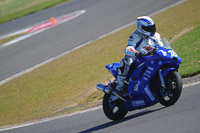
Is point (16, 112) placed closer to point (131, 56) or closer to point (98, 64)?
point (98, 64)

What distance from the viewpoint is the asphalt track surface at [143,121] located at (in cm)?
538

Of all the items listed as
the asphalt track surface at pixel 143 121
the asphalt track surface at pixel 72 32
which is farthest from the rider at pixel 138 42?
the asphalt track surface at pixel 72 32

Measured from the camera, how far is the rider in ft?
21.4

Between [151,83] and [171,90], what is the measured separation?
448 millimetres

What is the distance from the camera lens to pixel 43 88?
12070mm

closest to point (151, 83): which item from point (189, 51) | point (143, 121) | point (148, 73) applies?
point (148, 73)

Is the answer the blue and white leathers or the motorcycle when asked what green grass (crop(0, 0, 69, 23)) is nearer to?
the motorcycle

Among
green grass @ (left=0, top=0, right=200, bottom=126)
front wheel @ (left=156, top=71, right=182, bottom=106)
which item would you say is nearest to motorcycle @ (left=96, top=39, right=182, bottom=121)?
front wheel @ (left=156, top=71, right=182, bottom=106)

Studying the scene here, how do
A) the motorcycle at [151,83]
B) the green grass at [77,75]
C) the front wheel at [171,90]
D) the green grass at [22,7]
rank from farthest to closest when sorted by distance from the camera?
the green grass at [22,7], the green grass at [77,75], the motorcycle at [151,83], the front wheel at [171,90]

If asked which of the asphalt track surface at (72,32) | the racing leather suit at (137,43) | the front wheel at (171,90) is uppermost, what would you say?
the racing leather suit at (137,43)

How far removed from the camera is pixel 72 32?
1916 cm

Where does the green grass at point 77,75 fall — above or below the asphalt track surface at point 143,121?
below

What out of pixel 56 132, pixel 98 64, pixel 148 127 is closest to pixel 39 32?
pixel 98 64

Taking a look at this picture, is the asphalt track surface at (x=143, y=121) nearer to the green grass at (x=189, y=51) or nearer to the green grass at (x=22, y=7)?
the green grass at (x=189, y=51)
